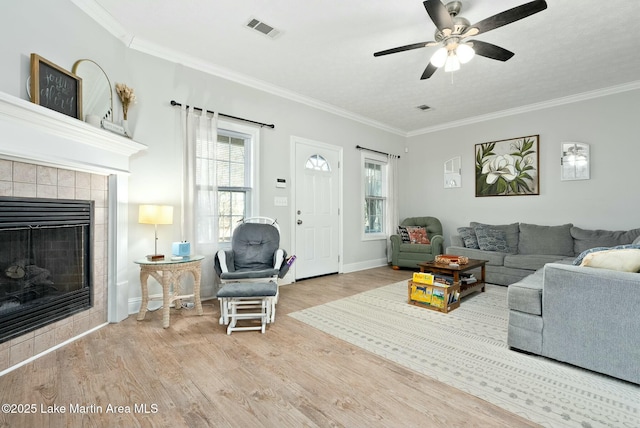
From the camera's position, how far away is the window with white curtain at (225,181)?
3.57 metres

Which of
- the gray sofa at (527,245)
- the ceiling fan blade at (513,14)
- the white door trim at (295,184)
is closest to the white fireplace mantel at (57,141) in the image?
the white door trim at (295,184)

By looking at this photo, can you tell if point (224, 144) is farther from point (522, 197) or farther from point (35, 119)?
point (522, 197)

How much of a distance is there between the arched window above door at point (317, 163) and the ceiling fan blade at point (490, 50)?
2.66m

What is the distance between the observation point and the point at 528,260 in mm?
4215

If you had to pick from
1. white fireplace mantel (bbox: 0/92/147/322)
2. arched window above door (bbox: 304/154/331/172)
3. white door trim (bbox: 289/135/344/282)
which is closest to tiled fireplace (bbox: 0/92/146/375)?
white fireplace mantel (bbox: 0/92/147/322)

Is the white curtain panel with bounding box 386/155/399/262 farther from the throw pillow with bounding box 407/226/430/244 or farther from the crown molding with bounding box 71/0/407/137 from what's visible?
→ the crown molding with bounding box 71/0/407/137

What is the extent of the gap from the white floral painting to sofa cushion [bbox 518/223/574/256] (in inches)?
27.3

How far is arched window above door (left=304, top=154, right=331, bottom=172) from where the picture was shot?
480 centimetres

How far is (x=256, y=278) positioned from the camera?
10.2 ft

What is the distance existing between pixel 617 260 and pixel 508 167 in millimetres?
3651

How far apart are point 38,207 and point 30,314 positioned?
764 mm

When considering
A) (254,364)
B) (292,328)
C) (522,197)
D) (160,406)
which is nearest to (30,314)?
(160,406)

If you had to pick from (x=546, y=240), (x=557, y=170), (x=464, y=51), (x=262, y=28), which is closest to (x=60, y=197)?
(x=262, y=28)

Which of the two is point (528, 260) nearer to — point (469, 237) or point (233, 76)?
point (469, 237)
